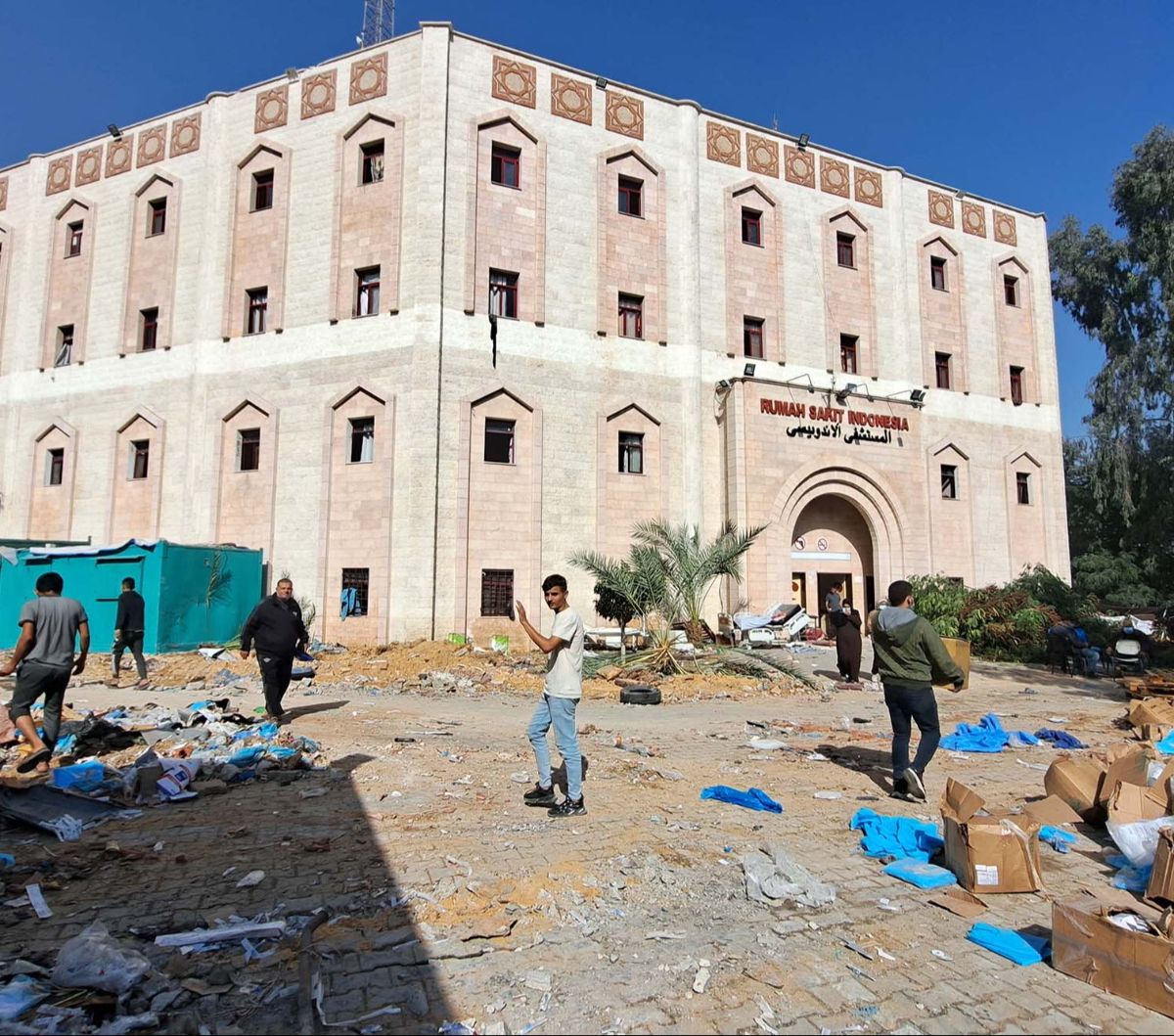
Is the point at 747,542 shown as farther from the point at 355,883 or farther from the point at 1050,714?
the point at 355,883

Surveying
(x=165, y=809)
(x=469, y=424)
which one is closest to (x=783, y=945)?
(x=165, y=809)

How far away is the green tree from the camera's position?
28.1 meters

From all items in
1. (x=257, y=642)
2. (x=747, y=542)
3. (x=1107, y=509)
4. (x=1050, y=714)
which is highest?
(x=1107, y=509)

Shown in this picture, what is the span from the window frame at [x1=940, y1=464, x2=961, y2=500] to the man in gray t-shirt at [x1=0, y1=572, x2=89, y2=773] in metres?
24.6

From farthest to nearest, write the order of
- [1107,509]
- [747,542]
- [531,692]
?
[1107,509] < [747,542] < [531,692]

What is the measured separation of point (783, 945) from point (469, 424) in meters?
16.6

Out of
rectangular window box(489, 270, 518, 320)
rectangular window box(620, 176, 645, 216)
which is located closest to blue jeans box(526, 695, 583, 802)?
rectangular window box(489, 270, 518, 320)

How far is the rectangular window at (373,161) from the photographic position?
795 inches

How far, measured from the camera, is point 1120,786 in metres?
5.11

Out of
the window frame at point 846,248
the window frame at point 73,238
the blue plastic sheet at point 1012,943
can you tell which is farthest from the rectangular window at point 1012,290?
the window frame at point 73,238

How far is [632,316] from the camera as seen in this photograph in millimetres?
21391

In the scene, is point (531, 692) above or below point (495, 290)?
below

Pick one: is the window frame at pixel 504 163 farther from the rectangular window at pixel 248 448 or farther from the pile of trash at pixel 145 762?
the pile of trash at pixel 145 762

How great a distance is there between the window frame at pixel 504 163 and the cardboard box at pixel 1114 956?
20589mm
